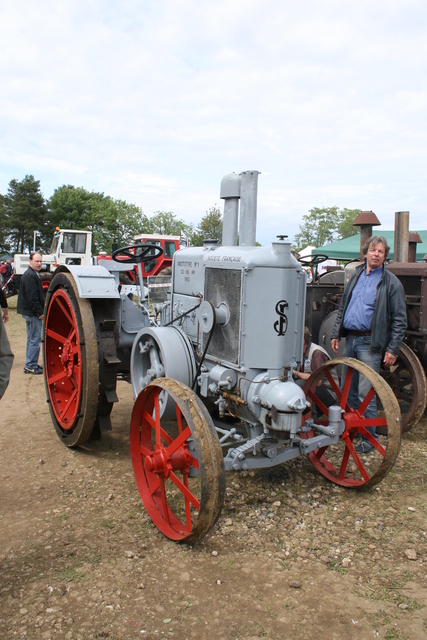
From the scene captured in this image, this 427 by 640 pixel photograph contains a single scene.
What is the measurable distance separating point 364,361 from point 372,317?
0.33 meters

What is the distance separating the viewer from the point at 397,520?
2678 mm

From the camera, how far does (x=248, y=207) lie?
2.93 m

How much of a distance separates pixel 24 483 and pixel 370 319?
97.6 inches

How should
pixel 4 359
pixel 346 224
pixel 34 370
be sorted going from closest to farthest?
pixel 4 359
pixel 34 370
pixel 346 224

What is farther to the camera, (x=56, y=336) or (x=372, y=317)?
(x=56, y=336)

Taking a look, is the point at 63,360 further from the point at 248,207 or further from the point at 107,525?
the point at 248,207

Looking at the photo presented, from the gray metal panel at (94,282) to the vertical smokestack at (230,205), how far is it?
834mm

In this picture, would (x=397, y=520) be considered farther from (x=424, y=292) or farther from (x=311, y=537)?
(x=424, y=292)

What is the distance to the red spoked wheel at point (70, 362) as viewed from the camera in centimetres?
319

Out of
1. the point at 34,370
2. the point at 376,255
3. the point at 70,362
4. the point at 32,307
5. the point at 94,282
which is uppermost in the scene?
the point at 376,255

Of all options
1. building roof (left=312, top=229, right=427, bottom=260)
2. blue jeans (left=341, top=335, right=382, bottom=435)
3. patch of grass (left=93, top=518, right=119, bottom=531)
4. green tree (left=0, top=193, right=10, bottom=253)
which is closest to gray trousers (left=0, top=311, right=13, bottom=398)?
patch of grass (left=93, top=518, right=119, bottom=531)

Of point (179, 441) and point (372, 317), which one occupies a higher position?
point (372, 317)

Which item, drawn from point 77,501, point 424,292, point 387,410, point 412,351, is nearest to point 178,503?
point 77,501

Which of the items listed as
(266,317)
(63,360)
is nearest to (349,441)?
(266,317)
